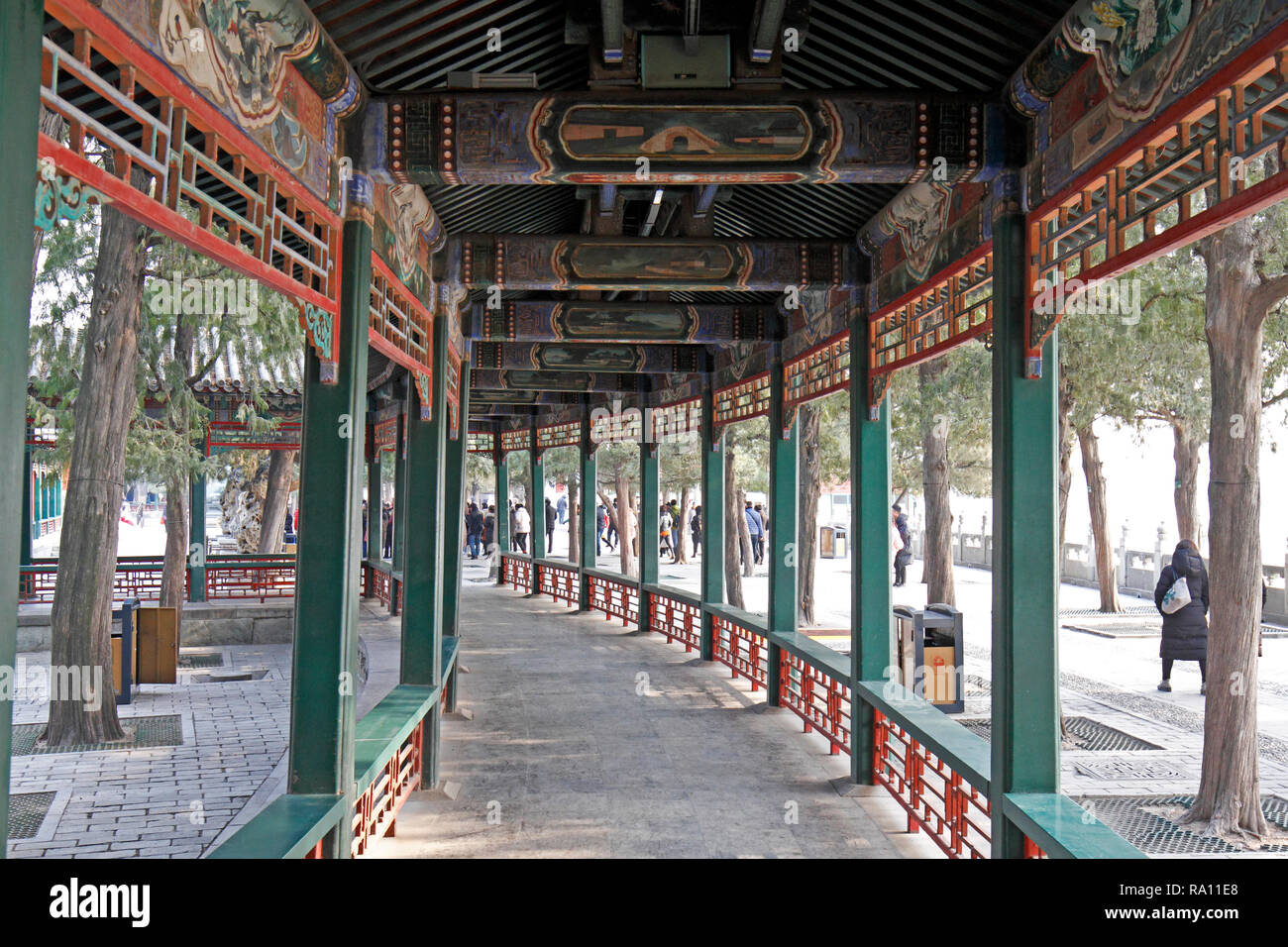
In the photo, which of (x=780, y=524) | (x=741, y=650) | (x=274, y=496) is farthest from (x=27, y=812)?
(x=274, y=496)

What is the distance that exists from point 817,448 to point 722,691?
512 cm

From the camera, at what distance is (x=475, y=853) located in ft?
19.5

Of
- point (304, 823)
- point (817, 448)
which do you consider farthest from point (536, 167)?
point (817, 448)

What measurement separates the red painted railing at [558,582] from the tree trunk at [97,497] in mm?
9636

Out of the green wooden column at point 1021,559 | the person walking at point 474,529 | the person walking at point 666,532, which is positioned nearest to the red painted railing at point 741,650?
the green wooden column at point 1021,559

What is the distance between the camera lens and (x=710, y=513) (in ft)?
42.9

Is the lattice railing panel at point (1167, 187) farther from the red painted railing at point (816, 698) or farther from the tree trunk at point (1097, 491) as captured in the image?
the tree trunk at point (1097, 491)

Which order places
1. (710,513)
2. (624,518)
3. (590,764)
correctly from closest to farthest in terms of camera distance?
(590,764) → (710,513) → (624,518)

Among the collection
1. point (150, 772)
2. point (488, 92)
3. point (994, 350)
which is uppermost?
point (488, 92)

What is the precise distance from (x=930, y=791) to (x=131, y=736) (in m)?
7.36

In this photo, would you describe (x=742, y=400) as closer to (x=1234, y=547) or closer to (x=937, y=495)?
(x=937, y=495)

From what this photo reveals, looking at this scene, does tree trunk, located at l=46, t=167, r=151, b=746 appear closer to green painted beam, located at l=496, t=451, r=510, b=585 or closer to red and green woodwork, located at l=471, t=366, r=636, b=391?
red and green woodwork, located at l=471, t=366, r=636, b=391
